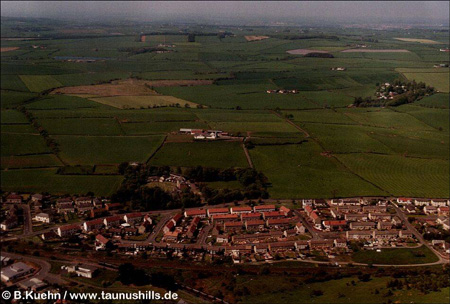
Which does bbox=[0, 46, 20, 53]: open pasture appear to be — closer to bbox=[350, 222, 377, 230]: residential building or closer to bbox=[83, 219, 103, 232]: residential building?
bbox=[83, 219, 103, 232]: residential building

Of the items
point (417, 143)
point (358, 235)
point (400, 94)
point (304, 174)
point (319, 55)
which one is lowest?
point (358, 235)

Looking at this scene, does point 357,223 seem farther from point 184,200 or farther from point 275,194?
point 184,200

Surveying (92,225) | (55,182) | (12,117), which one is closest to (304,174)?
(92,225)

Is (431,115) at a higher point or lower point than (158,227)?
higher

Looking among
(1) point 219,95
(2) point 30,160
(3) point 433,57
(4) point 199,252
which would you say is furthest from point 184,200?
(3) point 433,57

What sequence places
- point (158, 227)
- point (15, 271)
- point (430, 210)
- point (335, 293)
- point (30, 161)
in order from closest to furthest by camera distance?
point (335, 293) < point (15, 271) < point (158, 227) < point (430, 210) < point (30, 161)

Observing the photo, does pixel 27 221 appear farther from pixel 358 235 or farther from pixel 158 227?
pixel 358 235

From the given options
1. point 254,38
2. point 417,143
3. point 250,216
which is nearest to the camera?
point 250,216
